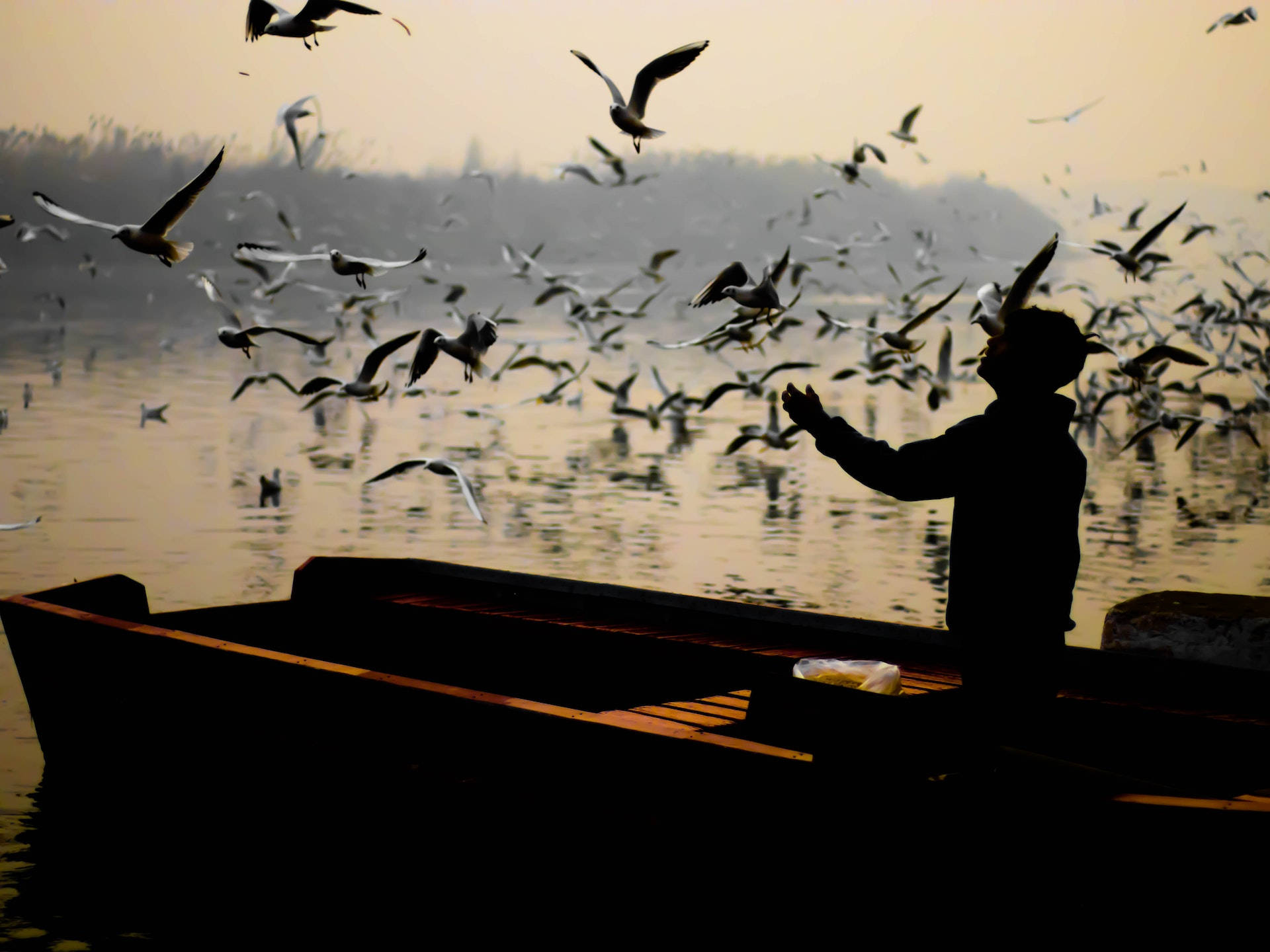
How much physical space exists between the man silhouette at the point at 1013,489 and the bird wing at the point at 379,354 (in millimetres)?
5092

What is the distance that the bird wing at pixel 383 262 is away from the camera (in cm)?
716

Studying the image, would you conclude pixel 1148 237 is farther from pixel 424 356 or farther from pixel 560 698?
pixel 560 698

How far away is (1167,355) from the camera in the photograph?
8.91m

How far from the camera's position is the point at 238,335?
28.6ft

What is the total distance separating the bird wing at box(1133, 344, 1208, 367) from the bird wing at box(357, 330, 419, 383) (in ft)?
14.1

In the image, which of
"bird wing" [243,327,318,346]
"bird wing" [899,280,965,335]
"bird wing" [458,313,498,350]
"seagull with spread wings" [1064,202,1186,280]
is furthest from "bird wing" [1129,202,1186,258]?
"bird wing" [243,327,318,346]

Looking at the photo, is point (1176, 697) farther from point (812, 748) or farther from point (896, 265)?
point (896, 265)

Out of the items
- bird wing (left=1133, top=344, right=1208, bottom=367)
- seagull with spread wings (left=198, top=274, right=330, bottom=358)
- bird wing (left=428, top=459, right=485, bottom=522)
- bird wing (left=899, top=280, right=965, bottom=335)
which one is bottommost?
bird wing (left=428, top=459, right=485, bottom=522)

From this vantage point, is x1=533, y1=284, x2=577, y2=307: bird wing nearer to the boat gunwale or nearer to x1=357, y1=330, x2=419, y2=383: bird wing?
x1=357, y1=330, x2=419, y2=383: bird wing

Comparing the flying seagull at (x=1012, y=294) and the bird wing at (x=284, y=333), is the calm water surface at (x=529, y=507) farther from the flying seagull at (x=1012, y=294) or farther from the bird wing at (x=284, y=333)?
the flying seagull at (x=1012, y=294)

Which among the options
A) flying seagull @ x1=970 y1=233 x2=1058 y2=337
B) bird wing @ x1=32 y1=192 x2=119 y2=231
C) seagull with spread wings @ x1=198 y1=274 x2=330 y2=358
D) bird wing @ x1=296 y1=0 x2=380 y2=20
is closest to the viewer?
bird wing @ x1=32 y1=192 x2=119 y2=231

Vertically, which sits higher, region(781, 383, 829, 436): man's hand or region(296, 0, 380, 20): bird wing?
region(296, 0, 380, 20): bird wing

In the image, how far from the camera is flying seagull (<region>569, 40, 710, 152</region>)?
784 centimetres

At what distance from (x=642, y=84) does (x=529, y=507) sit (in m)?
6.29
